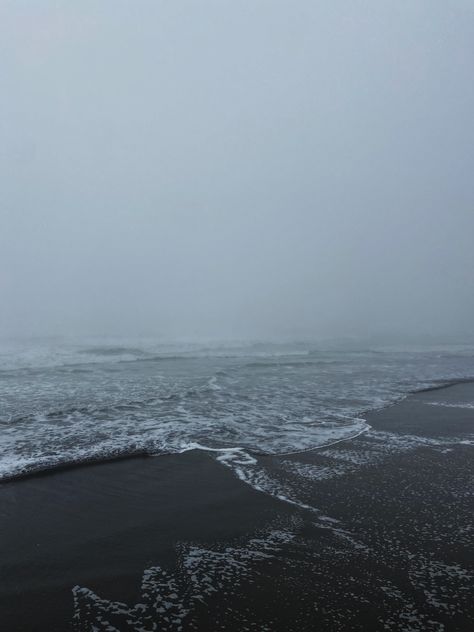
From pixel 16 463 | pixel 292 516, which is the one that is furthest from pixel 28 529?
pixel 292 516

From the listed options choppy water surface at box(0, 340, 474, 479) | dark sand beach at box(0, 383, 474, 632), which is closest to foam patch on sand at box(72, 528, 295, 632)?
dark sand beach at box(0, 383, 474, 632)

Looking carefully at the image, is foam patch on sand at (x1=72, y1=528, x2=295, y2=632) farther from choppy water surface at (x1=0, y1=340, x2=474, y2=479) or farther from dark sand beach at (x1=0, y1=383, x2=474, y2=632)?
choppy water surface at (x1=0, y1=340, x2=474, y2=479)

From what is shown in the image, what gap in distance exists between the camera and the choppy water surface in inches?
328

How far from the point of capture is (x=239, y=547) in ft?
14.7

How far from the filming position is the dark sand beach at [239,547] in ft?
Result: 11.2

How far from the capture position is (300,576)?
3949 millimetres

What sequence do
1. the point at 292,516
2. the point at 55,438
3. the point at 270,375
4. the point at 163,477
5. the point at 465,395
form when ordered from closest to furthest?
the point at 292,516
the point at 163,477
the point at 55,438
the point at 465,395
the point at 270,375

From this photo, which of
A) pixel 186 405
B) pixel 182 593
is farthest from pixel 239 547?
pixel 186 405

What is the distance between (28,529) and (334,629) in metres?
3.55

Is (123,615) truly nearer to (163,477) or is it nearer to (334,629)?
(334,629)

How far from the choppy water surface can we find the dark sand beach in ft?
3.75

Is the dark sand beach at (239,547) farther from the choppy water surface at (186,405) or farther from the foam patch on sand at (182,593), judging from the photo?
Result: the choppy water surface at (186,405)

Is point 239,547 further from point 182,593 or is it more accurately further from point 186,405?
point 186,405

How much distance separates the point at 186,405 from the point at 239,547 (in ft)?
27.4
